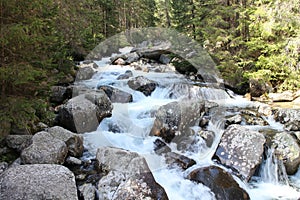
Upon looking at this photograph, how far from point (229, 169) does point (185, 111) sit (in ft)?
7.86

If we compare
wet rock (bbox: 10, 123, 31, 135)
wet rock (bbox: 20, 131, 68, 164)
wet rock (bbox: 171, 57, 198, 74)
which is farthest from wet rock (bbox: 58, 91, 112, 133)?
wet rock (bbox: 171, 57, 198, 74)

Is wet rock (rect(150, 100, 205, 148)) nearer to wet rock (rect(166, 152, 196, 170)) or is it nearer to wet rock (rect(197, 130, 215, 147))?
wet rock (rect(197, 130, 215, 147))

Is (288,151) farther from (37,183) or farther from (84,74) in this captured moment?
(84,74)

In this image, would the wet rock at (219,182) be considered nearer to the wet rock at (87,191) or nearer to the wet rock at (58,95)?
the wet rock at (87,191)

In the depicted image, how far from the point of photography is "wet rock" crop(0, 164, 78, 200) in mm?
3672

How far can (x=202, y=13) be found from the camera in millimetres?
14266

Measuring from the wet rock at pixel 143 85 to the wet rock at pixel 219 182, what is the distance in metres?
6.43

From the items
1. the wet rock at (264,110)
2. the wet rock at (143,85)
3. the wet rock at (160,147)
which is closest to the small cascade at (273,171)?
the wet rock at (160,147)

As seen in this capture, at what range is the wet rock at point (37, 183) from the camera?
12.0ft

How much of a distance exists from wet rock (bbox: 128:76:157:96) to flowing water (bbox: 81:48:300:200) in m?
0.23

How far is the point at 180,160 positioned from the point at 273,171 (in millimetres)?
2282

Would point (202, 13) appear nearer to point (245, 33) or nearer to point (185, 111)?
point (245, 33)

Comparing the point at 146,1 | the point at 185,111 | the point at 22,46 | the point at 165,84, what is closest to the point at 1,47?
the point at 22,46

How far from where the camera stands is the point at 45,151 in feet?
16.8
